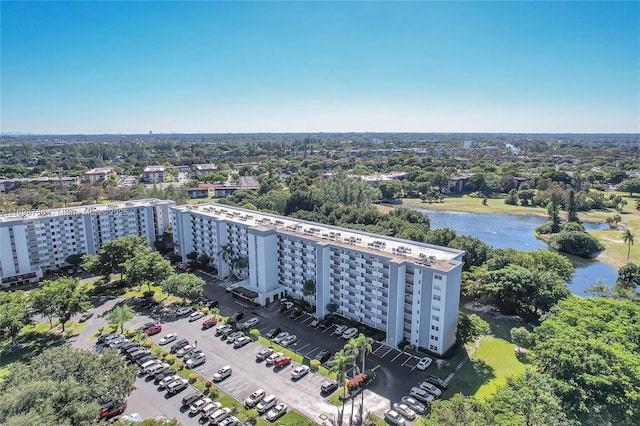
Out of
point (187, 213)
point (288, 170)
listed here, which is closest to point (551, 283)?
point (187, 213)

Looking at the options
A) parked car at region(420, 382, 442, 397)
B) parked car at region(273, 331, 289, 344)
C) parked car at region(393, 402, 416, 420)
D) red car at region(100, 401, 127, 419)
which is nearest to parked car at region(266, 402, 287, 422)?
parked car at region(393, 402, 416, 420)

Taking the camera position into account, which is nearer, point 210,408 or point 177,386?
point 210,408

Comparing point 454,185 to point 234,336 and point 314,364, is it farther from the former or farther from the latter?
point 314,364

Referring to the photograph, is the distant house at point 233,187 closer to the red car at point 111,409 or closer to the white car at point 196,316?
the white car at point 196,316

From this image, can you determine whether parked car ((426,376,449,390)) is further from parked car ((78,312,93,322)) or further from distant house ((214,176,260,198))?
distant house ((214,176,260,198))

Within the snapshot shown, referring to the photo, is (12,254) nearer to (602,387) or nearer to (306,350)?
(306,350)

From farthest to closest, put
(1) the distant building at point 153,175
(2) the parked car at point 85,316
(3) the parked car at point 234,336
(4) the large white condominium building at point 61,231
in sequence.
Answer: (1) the distant building at point 153,175, (4) the large white condominium building at point 61,231, (2) the parked car at point 85,316, (3) the parked car at point 234,336

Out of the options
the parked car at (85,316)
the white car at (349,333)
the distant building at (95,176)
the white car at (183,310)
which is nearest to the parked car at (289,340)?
the white car at (349,333)

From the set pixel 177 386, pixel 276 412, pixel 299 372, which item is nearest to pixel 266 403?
pixel 276 412
